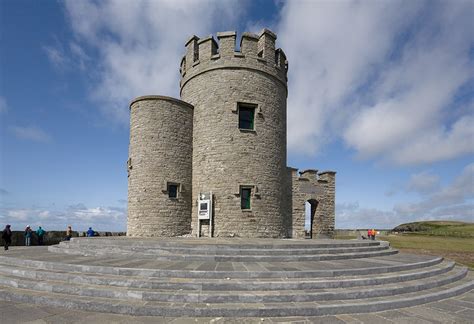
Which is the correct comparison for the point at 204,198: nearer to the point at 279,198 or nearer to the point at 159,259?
the point at 279,198

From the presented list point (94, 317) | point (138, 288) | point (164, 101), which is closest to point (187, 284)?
point (138, 288)

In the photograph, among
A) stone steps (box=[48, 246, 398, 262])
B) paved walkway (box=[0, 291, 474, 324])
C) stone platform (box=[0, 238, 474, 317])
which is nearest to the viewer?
paved walkway (box=[0, 291, 474, 324])

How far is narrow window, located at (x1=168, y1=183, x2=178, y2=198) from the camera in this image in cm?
1519

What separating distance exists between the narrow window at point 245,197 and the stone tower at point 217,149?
55mm

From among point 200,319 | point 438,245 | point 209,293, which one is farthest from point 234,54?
point 438,245

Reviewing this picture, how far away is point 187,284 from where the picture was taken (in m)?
6.02

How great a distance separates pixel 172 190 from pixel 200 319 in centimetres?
1073

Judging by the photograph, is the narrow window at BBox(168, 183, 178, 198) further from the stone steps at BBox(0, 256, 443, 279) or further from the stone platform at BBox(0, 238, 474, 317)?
the stone steps at BBox(0, 256, 443, 279)

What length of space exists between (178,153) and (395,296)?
12188 mm

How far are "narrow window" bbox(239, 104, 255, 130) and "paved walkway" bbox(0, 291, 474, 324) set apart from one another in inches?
453

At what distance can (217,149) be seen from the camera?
1519cm

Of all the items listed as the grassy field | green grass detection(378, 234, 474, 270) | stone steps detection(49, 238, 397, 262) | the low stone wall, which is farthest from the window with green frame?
green grass detection(378, 234, 474, 270)

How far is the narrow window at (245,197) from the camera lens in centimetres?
1485

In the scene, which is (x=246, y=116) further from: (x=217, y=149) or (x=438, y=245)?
(x=438, y=245)
